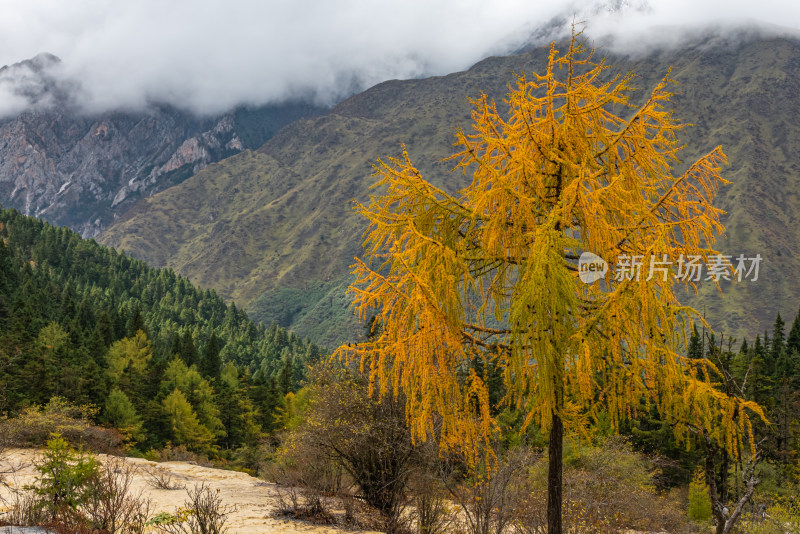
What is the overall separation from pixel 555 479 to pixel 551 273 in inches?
121

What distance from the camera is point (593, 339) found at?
229 inches

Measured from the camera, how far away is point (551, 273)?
5488mm

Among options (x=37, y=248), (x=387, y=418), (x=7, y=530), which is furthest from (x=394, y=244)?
(x=37, y=248)

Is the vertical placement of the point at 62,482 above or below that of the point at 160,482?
above

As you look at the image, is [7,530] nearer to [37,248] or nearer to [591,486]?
[591,486]

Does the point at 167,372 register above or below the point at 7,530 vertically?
below

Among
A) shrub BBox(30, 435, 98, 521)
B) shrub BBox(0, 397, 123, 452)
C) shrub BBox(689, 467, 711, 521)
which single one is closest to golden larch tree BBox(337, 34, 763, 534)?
shrub BBox(30, 435, 98, 521)

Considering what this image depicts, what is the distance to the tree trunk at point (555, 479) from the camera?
21.7 feet

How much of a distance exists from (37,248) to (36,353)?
412ft

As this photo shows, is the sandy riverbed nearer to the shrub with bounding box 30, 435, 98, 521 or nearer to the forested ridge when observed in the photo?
the shrub with bounding box 30, 435, 98, 521

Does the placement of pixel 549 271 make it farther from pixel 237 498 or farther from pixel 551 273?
pixel 237 498

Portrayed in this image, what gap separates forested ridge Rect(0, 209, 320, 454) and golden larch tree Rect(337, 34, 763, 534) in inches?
810

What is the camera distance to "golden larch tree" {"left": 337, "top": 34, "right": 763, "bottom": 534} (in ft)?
18.6

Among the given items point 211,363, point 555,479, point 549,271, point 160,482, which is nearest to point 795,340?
point 160,482
